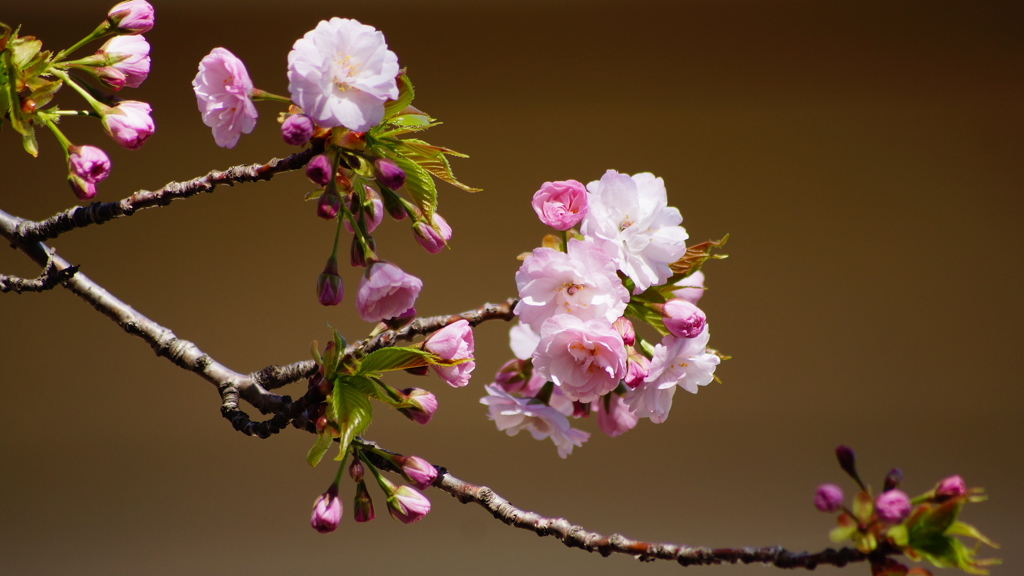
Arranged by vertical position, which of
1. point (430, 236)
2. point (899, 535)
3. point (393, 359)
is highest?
point (430, 236)

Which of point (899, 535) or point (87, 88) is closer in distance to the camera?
point (899, 535)

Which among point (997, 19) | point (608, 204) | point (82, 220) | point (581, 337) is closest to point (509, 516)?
point (581, 337)

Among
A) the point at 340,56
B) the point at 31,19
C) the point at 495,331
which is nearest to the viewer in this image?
the point at 340,56

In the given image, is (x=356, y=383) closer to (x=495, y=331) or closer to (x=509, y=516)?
(x=509, y=516)

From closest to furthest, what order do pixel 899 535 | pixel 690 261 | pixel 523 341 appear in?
pixel 899 535
pixel 690 261
pixel 523 341

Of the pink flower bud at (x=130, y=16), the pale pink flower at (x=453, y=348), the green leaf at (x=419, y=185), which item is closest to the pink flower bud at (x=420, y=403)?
the pale pink flower at (x=453, y=348)

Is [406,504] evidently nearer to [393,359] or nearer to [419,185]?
[393,359]

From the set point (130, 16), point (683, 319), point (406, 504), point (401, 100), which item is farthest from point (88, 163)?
point (683, 319)
